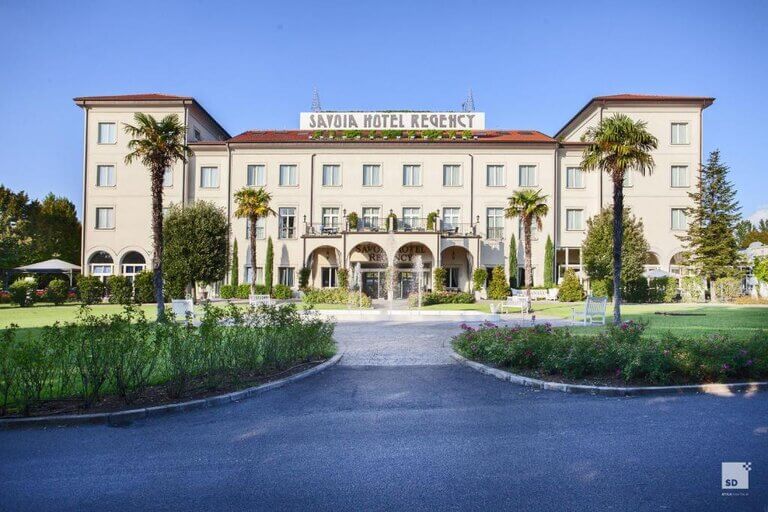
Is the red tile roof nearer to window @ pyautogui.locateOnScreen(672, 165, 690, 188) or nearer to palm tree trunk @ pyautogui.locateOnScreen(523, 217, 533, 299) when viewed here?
window @ pyautogui.locateOnScreen(672, 165, 690, 188)

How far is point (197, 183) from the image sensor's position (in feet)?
122

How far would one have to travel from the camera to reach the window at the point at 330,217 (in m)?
36.5

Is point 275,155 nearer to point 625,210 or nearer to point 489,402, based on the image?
point 625,210

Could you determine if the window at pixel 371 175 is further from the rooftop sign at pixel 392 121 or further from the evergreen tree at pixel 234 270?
the evergreen tree at pixel 234 270

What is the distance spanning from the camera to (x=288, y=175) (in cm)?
3706

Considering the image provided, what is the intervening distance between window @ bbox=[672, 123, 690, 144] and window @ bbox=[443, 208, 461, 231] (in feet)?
57.4

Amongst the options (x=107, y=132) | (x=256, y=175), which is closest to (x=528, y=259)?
(x=256, y=175)

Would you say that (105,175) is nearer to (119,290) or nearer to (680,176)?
(119,290)

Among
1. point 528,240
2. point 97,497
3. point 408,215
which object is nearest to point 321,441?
point 97,497

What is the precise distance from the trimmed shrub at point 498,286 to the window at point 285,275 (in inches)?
597

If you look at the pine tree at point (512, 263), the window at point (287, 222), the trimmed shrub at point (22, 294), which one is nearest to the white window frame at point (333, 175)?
the window at point (287, 222)

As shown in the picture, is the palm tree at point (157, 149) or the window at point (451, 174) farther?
the window at point (451, 174)

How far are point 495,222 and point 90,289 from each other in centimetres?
2901

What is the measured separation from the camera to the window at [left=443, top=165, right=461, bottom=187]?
36.7m
